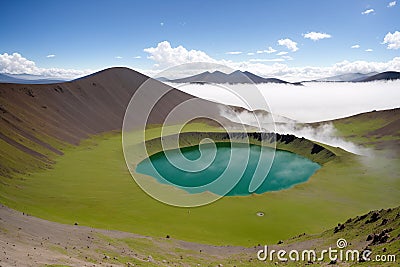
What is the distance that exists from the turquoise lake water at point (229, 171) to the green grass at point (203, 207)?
18.2 ft

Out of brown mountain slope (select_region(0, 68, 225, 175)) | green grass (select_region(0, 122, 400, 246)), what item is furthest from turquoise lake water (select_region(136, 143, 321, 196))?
brown mountain slope (select_region(0, 68, 225, 175))

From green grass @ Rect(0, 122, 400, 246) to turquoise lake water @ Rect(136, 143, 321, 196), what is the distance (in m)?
5.53

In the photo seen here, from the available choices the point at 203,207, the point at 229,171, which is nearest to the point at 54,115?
the point at 229,171

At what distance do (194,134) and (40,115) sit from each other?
67546mm

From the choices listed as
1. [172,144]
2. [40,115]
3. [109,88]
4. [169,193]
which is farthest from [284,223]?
[109,88]

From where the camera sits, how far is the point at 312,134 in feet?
614

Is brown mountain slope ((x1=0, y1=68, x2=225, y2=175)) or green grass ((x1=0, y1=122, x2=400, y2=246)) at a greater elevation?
brown mountain slope ((x1=0, y1=68, x2=225, y2=175))

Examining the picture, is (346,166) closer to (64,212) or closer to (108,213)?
(108,213)

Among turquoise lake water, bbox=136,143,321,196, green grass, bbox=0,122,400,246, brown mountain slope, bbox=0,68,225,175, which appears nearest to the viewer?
green grass, bbox=0,122,400,246

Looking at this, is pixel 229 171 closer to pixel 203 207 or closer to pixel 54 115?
pixel 203 207

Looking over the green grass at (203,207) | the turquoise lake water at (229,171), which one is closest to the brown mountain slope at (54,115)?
the green grass at (203,207)

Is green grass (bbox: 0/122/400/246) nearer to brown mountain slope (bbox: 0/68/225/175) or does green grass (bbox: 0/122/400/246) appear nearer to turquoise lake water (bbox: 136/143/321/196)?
turquoise lake water (bbox: 136/143/321/196)

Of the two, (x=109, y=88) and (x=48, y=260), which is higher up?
(x=109, y=88)

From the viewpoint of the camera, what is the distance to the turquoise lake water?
75.9 metres
